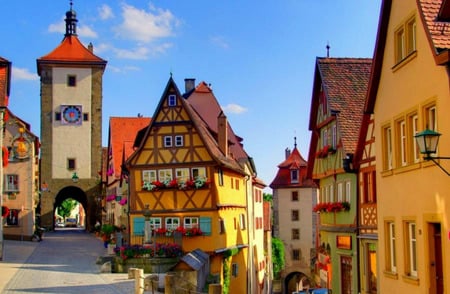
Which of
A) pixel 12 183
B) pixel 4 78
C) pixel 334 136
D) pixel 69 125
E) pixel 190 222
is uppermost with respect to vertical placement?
pixel 69 125

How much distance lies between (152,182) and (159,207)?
1282 millimetres

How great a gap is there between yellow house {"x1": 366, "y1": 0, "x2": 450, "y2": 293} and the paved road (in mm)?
9203

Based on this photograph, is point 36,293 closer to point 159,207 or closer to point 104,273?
point 104,273

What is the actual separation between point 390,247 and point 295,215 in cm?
4214

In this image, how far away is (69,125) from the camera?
63.0 meters

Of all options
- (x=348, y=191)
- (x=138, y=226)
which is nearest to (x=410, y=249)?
(x=348, y=191)

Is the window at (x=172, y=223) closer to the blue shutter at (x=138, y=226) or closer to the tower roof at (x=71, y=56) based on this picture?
the blue shutter at (x=138, y=226)

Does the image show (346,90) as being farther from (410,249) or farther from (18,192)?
(18,192)

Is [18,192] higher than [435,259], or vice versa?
[18,192]

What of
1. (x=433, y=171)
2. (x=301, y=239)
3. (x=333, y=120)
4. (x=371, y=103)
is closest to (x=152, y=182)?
(x=333, y=120)

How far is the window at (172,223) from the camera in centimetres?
3566

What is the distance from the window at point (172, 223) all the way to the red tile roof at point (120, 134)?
15.8 meters

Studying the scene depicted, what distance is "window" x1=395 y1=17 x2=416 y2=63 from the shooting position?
57.4 ft

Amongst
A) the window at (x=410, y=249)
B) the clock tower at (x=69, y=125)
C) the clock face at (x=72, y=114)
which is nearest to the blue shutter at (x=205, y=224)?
the window at (x=410, y=249)
